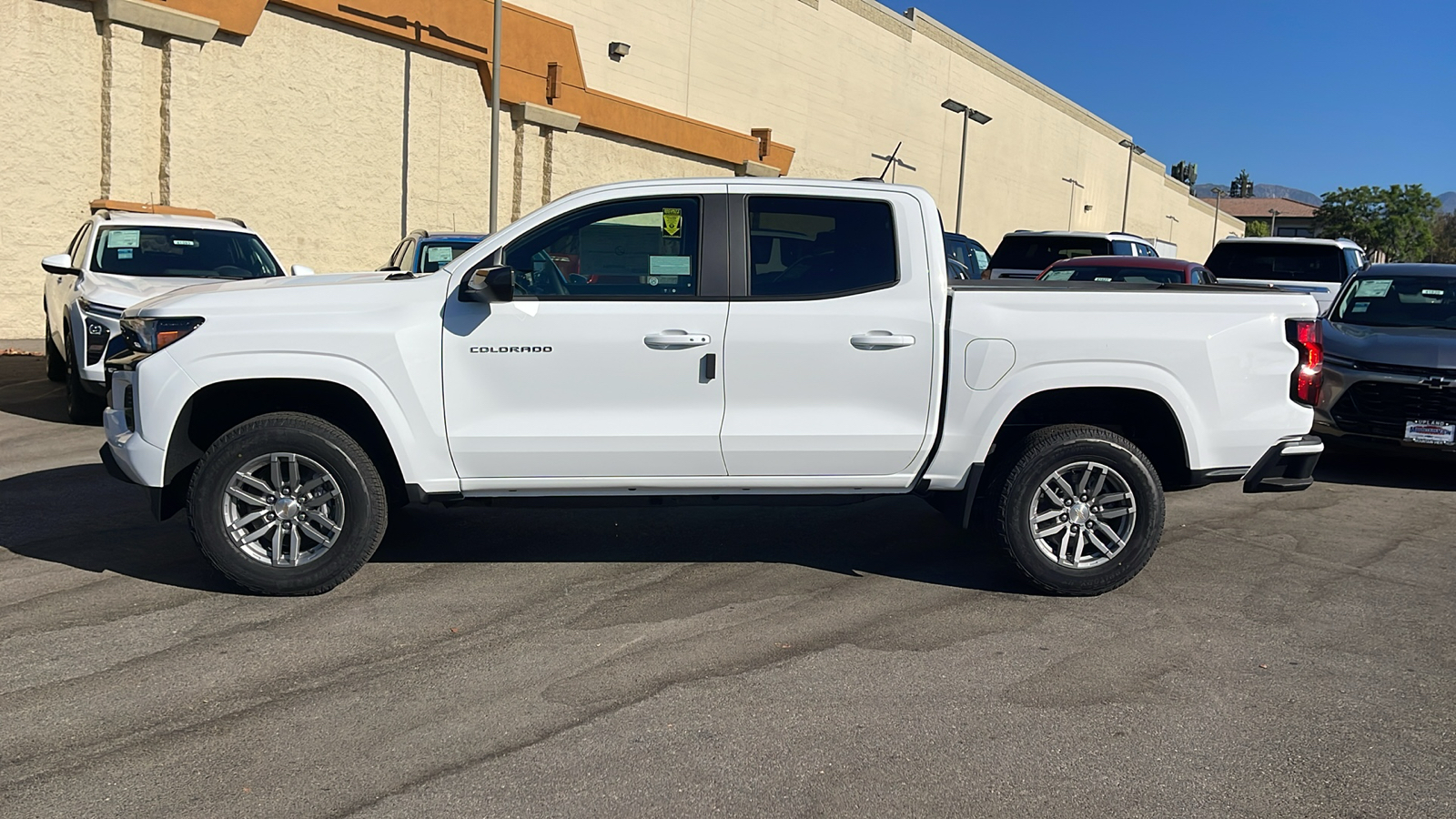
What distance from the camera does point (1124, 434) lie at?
6555mm

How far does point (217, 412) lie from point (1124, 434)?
4.72m

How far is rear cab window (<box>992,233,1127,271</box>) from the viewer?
18938 millimetres

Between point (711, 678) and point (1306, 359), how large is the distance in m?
3.49

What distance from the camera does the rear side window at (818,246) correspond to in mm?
5840

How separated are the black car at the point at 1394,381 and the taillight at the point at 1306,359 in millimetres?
3387

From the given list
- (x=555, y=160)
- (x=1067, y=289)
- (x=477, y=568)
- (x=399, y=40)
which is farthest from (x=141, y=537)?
(x=555, y=160)

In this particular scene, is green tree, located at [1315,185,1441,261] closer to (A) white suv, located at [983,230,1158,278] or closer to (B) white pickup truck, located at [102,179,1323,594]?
(A) white suv, located at [983,230,1158,278]

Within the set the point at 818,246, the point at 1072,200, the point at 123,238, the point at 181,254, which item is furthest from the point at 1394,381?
the point at 1072,200

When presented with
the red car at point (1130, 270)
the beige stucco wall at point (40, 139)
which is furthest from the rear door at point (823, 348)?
the beige stucco wall at point (40, 139)

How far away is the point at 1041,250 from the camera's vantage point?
19.5m

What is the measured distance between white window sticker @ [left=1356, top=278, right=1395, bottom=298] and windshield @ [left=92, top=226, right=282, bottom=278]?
10187 mm

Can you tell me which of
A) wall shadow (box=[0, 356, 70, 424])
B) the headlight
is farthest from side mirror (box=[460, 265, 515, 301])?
wall shadow (box=[0, 356, 70, 424])

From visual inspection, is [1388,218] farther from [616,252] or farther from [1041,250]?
[616,252]

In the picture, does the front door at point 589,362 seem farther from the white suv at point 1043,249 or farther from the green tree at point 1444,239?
the green tree at point 1444,239
